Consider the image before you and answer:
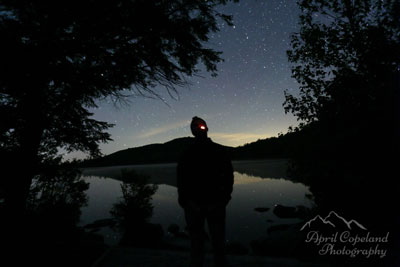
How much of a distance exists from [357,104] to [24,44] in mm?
9632

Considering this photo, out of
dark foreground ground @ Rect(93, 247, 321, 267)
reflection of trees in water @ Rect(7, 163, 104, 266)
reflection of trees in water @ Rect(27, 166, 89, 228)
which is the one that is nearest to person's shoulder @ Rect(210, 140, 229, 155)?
dark foreground ground @ Rect(93, 247, 321, 267)

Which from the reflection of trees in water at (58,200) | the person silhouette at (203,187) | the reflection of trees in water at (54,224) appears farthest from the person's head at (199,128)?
the reflection of trees in water at (58,200)

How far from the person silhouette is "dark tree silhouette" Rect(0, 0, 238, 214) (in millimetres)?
4428

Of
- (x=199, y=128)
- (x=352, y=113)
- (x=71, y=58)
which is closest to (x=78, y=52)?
(x=71, y=58)

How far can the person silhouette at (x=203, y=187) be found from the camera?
111 inches

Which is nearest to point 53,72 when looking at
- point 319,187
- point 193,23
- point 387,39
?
point 193,23

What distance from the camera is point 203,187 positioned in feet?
9.30

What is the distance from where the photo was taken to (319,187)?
22.1 ft

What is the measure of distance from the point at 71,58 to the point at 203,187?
21.9 feet

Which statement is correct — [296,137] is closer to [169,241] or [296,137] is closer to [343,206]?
[343,206]

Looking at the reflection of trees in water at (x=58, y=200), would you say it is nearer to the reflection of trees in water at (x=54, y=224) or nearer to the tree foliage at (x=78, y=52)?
the reflection of trees in water at (x=54, y=224)

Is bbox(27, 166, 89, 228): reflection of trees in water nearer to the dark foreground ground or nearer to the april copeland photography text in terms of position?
the dark foreground ground

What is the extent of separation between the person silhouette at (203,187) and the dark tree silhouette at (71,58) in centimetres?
443

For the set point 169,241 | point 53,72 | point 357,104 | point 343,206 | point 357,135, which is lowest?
point 169,241
